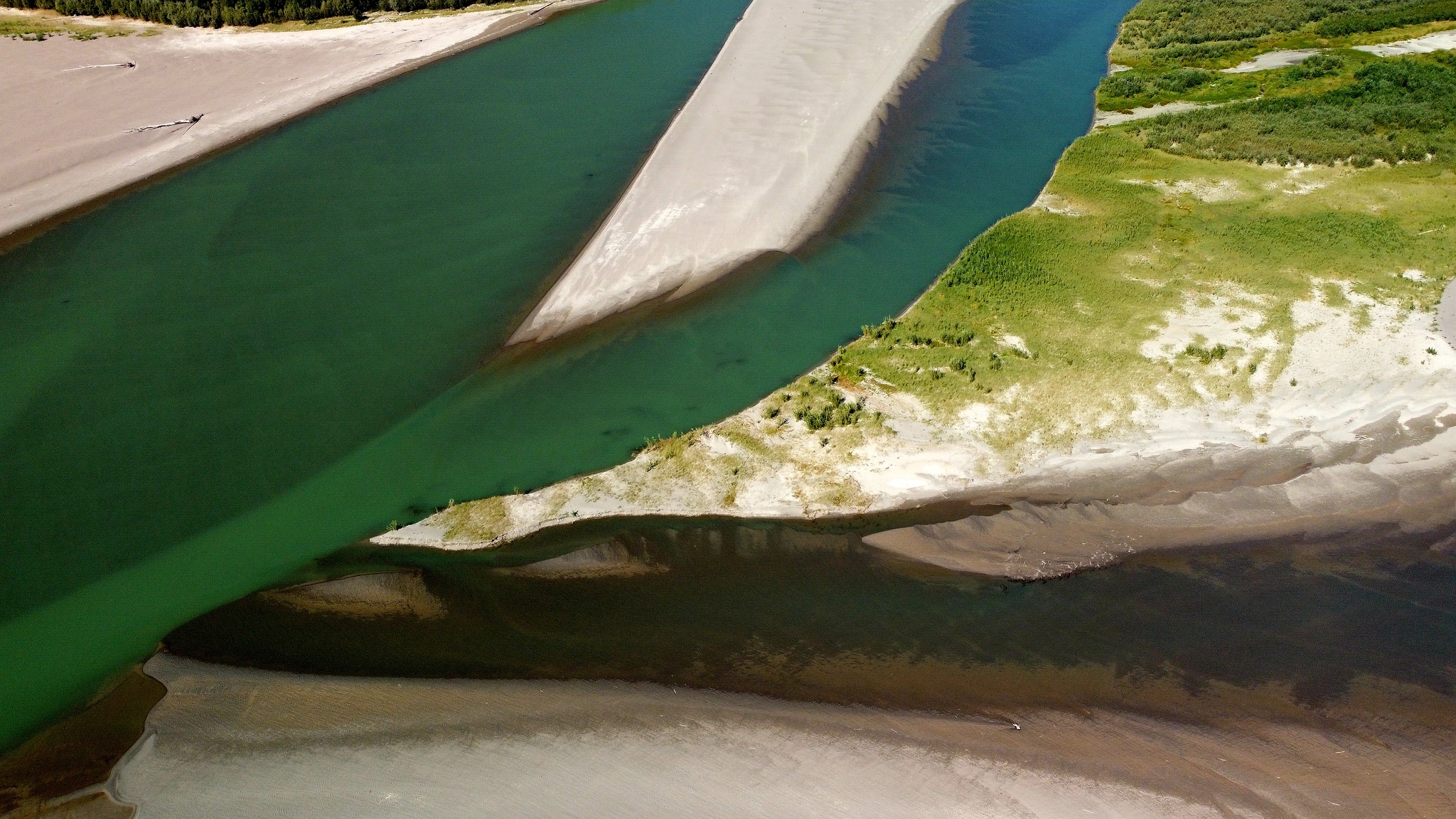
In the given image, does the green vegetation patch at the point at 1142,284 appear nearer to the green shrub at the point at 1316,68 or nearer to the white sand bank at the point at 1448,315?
the white sand bank at the point at 1448,315

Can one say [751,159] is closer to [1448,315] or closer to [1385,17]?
[1448,315]

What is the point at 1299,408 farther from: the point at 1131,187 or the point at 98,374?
the point at 98,374

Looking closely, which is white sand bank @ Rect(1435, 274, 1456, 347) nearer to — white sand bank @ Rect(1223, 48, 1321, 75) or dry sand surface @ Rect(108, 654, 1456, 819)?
dry sand surface @ Rect(108, 654, 1456, 819)

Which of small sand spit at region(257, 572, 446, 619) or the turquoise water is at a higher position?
the turquoise water

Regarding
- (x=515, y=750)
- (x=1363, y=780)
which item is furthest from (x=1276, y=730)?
(x=515, y=750)

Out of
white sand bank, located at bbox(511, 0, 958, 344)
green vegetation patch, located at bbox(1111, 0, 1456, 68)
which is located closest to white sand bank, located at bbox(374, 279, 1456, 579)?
white sand bank, located at bbox(511, 0, 958, 344)

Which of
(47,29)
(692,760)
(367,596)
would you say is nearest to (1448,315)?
A: (692,760)
